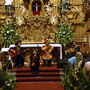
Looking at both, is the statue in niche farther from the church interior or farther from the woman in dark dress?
the woman in dark dress

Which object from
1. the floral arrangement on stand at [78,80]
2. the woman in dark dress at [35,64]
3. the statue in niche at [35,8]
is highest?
the statue in niche at [35,8]

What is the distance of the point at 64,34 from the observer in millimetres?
12703

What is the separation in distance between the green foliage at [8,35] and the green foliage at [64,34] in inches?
108

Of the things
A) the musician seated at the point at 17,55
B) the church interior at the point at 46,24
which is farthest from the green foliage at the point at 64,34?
the musician seated at the point at 17,55

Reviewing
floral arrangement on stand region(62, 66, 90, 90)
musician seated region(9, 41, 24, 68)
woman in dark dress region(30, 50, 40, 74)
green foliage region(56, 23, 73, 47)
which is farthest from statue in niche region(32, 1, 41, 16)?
floral arrangement on stand region(62, 66, 90, 90)

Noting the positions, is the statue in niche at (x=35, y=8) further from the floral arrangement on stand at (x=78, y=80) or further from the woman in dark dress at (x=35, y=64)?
the floral arrangement on stand at (x=78, y=80)

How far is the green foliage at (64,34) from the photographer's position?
12.5m

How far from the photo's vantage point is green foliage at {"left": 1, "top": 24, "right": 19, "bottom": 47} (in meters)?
12.4

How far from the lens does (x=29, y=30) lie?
1386cm

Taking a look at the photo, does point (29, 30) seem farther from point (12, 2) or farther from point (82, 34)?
point (82, 34)

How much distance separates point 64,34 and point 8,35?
3535 millimetres

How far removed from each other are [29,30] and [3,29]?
6.23 ft

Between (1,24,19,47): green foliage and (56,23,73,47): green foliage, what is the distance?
2741 millimetres

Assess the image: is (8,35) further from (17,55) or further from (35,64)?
(35,64)
